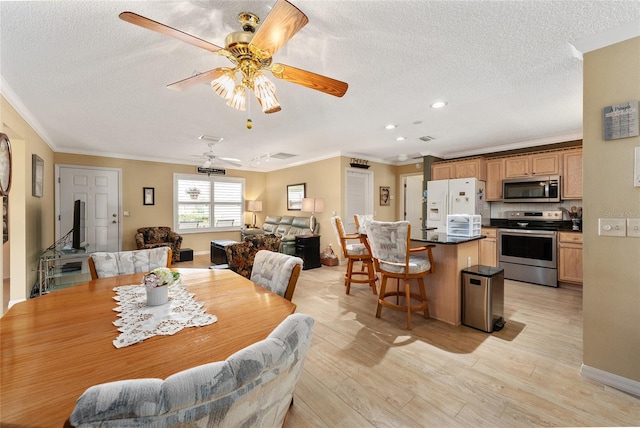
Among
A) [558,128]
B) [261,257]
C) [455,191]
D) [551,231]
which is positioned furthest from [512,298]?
[261,257]

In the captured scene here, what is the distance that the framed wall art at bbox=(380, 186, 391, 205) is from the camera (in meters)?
6.82

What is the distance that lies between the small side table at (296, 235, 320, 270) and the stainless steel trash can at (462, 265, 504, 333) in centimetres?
311

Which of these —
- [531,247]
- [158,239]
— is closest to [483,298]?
[531,247]

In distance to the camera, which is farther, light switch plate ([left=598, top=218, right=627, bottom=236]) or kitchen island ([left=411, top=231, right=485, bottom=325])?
kitchen island ([left=411, top=231, right=485, bottom=325])

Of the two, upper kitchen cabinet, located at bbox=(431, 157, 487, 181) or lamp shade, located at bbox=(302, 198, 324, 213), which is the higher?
upper kitchen cabinet, located at bbox=(431, 157, 487, 181)

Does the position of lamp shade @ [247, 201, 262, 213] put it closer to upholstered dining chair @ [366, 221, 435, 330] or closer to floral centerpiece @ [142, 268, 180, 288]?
upholstered dining chair @ [366, 221, 435, 330]

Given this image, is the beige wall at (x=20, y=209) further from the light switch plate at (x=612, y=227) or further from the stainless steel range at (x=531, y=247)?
the stainless steel range at (x=531, y=247)

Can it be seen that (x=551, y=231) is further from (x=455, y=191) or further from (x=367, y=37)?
(x=367, y=37)

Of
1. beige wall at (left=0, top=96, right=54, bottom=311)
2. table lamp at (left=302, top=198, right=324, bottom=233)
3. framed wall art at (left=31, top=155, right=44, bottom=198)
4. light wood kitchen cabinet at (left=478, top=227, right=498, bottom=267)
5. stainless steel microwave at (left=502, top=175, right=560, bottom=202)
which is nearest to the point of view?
beige wall at (left=0, top=96, right=54, bottom=311)

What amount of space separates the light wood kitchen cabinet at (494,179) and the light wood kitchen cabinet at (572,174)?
2.89ft

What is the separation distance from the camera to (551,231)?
414 centimetres

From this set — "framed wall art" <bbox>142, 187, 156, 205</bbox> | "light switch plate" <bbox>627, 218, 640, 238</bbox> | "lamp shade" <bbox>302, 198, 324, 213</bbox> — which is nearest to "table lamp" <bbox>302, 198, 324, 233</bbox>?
"lamp shade" <bbox>302, 198, 324, 213</bbox>

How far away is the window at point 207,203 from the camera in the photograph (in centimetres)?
705

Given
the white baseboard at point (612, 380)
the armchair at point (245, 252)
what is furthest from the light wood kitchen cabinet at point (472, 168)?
the armchair at point (245, 252)
